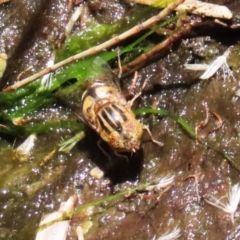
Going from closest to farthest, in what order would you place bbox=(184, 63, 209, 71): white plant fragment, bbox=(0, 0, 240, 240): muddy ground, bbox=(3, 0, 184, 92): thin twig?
bbox=(0, 0, 240, 240): muddy ground
bbox=(3, 0, 184, 92): thin twig
bbox=(184, 63, 209, 71): white plant fragment

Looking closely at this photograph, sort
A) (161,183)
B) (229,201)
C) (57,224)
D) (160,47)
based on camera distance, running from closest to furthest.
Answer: (229,201) → (161,183) → (57,224) → (160,47)

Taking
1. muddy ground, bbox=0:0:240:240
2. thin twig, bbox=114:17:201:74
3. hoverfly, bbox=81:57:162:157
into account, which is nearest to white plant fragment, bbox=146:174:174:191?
muddy ground, bbox=0:0:240:240

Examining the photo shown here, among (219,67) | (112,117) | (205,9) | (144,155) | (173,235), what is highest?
(205,9)

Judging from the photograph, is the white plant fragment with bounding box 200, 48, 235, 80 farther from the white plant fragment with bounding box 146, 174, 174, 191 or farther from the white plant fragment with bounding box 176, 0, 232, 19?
the white plant fragment with bounding box 146, 174, 174, 191

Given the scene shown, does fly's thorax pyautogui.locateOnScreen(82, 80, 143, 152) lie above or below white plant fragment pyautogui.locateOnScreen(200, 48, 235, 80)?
above

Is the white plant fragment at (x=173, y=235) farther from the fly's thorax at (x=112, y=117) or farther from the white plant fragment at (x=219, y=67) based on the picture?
the white plant fragment at (x=219, y=67)

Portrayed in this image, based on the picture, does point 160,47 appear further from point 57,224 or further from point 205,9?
point 57,224

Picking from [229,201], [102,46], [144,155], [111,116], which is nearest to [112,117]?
[111,116]
